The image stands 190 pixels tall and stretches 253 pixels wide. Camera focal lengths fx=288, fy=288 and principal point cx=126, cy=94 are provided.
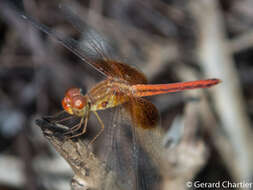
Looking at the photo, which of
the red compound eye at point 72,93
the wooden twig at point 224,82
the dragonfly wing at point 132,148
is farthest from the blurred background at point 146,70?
the red compound eye at point 72,93

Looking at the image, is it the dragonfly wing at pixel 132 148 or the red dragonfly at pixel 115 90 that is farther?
the red dragonfly at pixel 115 90

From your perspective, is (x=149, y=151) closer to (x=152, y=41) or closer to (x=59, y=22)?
(x=152, y=41)

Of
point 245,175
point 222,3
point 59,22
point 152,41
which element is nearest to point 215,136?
point 245,175

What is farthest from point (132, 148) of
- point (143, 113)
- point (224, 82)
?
point (224, 82)

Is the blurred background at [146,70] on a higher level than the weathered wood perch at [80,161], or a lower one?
higher

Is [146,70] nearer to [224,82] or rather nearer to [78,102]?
[224,82]

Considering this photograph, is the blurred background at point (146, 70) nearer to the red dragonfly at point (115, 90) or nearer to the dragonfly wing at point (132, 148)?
the red dragonfly at point (115, 90)

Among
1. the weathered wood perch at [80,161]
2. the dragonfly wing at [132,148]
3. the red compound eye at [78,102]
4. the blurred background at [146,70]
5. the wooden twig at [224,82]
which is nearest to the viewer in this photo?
the weathered wood perch at [80,161]

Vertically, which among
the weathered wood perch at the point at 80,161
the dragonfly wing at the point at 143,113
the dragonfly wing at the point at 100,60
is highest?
the dragonfly wing at the point at 100,60
